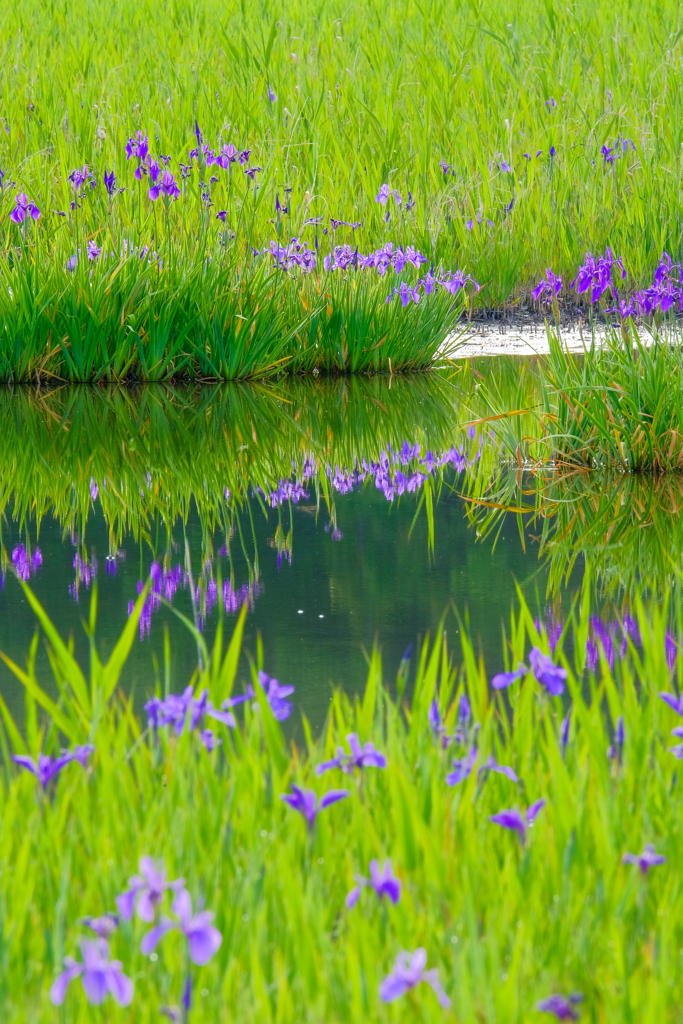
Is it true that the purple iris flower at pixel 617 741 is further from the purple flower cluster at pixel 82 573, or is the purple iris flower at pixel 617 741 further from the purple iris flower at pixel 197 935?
the purple flower cluster at pixel 82 573

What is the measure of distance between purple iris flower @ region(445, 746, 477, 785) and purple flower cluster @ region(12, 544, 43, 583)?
1.63m

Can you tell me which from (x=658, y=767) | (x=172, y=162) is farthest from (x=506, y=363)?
(x=658, y=767)

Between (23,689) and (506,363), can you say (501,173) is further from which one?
(23,689)

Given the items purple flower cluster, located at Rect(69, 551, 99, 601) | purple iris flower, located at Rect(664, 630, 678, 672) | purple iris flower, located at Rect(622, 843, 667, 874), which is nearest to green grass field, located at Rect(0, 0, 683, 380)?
purple flower cluster, located at Rect(69, 551, 99, 601)

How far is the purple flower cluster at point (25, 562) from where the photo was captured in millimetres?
3164

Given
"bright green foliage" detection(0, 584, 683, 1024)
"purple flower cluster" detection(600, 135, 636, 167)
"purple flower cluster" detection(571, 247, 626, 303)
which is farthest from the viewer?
"purple flower cluster" detection(600, 135, 636, 167)

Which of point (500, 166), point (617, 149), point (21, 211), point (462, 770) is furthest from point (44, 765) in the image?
point (617, 149)

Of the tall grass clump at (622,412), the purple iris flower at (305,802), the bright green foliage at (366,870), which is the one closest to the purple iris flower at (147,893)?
the bright green foliage at (366,870)

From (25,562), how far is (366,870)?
73.5 inches

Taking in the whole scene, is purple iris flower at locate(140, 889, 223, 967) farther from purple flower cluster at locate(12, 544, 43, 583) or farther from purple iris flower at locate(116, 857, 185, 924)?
purple flower cluster at locate(12, 544, 43, 583)

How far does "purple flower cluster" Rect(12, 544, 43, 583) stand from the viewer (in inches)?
125

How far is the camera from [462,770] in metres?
1.70

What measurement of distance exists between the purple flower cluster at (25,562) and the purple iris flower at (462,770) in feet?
5.36

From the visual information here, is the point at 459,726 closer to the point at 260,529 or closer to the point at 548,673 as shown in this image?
the point at 548,673
